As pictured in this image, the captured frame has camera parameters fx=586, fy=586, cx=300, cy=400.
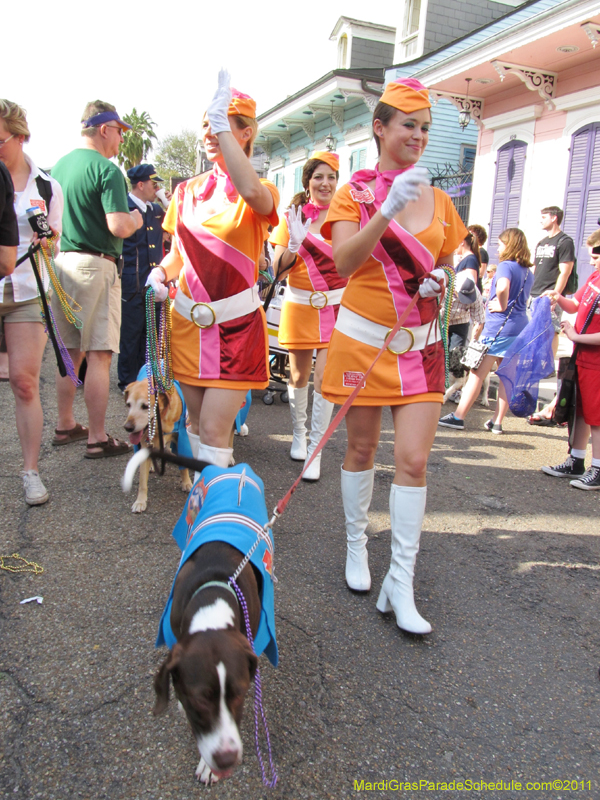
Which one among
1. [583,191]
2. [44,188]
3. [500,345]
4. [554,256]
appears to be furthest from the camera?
[583,191]

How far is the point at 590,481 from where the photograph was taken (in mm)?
4742

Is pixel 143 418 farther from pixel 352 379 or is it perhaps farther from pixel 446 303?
pixel 446 303

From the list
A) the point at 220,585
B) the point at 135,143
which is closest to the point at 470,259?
the point at 220,585

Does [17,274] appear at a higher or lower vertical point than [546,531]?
higher

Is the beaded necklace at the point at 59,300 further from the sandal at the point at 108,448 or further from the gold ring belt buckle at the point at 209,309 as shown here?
the gold ring belt buckle at the point at 209,309

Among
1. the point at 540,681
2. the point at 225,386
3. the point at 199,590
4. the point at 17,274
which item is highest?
the point at 17,274

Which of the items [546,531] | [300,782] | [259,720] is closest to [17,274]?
[259,720]

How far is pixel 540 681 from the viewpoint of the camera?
2.39 m

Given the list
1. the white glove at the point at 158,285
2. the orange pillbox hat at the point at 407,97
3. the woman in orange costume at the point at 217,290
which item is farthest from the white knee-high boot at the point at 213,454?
the orange pillbox hat at the point at 407,97

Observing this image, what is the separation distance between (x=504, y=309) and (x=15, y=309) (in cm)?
476

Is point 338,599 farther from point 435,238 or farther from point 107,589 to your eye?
point 435,238

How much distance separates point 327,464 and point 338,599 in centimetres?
209

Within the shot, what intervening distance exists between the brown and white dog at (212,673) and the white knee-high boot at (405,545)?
3.31ft

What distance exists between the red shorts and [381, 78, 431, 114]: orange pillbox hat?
9.85 ft
